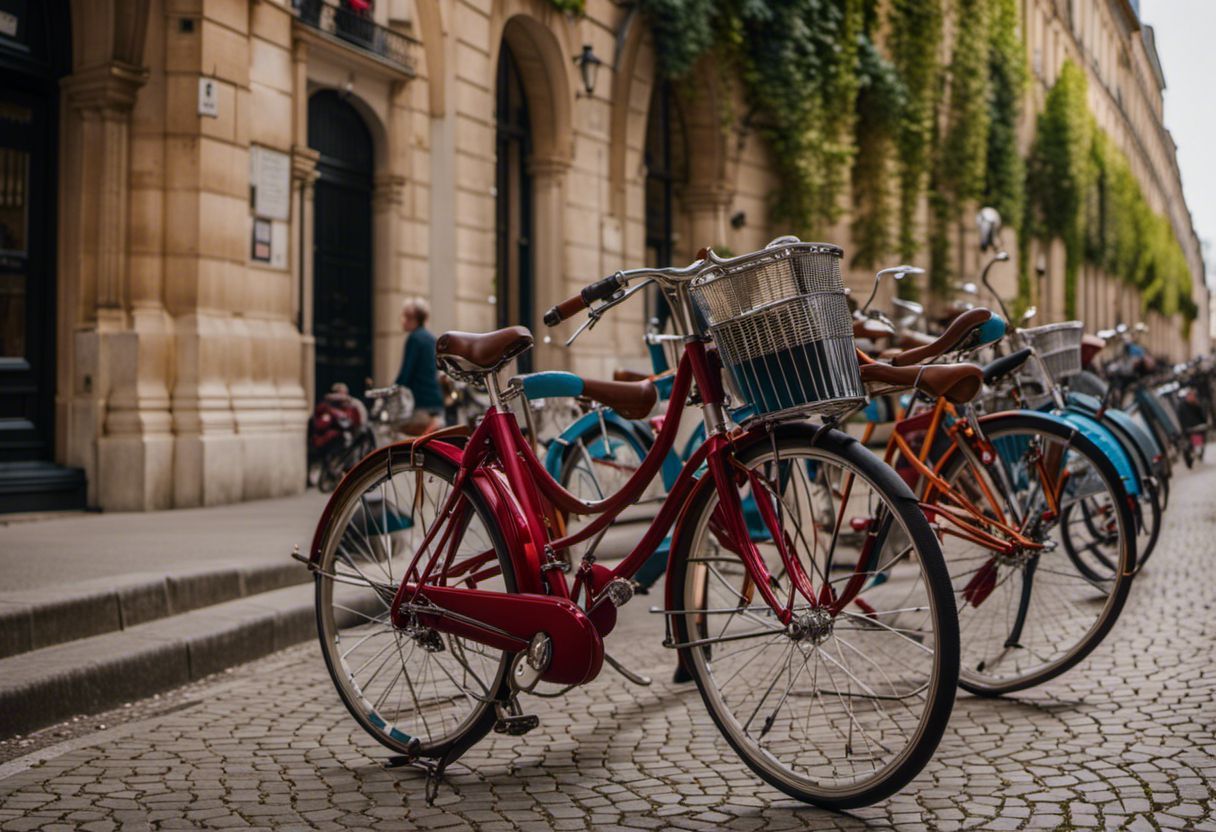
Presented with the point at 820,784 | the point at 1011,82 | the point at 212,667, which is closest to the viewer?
the point at 820,784

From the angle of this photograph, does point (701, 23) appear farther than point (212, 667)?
Yes

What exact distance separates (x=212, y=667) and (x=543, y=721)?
1.55 meters

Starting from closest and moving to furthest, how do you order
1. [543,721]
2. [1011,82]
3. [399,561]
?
[399,561]
[543,721]
[1011,82]

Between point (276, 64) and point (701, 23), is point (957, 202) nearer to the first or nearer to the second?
point (701, 23)

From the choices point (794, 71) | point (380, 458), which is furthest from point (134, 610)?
point (794, 71)

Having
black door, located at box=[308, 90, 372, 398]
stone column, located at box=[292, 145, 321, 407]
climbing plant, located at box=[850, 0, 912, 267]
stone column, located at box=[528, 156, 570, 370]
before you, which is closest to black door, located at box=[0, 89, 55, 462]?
stone column, located at box=[292, 145, 321, 407]

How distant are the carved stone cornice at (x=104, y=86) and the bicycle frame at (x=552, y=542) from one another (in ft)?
23.3

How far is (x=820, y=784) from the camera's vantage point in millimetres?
3236

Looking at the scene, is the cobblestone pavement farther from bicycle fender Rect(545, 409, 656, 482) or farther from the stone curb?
bicycle fender Rect(545, 409, 656, 482)

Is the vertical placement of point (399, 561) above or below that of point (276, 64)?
below

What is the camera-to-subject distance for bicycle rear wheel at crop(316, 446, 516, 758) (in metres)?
3.66

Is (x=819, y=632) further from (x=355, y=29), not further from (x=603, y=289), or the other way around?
(x=355, y=29)

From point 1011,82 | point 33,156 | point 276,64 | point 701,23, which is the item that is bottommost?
point 33,156

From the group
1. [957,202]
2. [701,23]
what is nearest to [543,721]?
[701,23]
